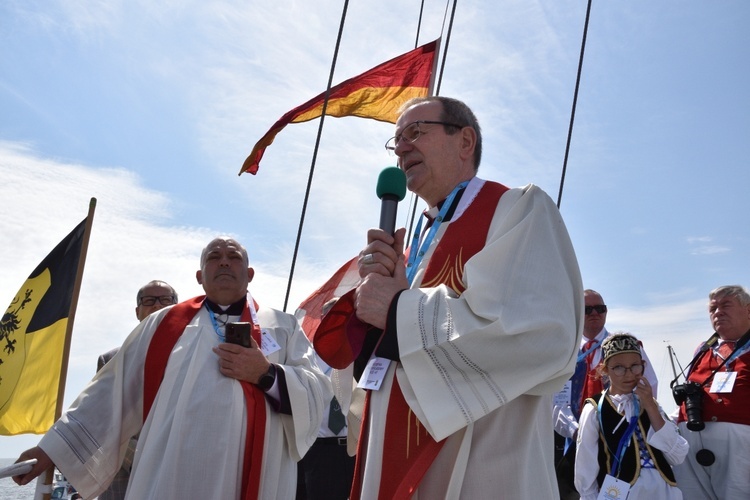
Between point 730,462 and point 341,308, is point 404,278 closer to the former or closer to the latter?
point 341,308

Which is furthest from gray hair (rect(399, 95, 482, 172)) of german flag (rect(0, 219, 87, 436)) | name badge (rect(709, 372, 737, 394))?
german flag (rect(0, 219, 87, 436))

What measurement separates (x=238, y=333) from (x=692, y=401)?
11.9 feet

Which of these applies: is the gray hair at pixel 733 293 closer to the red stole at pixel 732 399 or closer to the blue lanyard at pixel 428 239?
the red stole at pixel 732 399

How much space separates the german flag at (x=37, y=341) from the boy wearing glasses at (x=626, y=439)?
413 cm

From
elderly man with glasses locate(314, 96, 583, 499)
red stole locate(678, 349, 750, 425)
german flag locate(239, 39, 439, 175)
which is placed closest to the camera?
elderly man with glasses locate(314, 96, 583, 499)

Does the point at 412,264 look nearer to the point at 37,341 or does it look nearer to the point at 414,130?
the point at 414,130

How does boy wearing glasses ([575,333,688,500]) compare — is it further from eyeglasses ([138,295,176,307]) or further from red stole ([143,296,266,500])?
eyeglasses ([138,295,176,307])

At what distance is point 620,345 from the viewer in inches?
193

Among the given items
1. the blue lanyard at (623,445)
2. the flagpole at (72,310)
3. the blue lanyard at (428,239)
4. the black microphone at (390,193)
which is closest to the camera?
the black microphone at (390,193)

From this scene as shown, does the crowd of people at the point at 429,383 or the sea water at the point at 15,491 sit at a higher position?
the crowd of people at the point at 429,383

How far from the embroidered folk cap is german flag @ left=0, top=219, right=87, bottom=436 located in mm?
4264

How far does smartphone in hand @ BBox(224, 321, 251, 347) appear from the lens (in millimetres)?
3799

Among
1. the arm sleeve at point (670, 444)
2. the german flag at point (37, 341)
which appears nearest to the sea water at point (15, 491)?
the german flag at point (37, 341)

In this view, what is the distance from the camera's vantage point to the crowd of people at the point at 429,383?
6.63 feet
